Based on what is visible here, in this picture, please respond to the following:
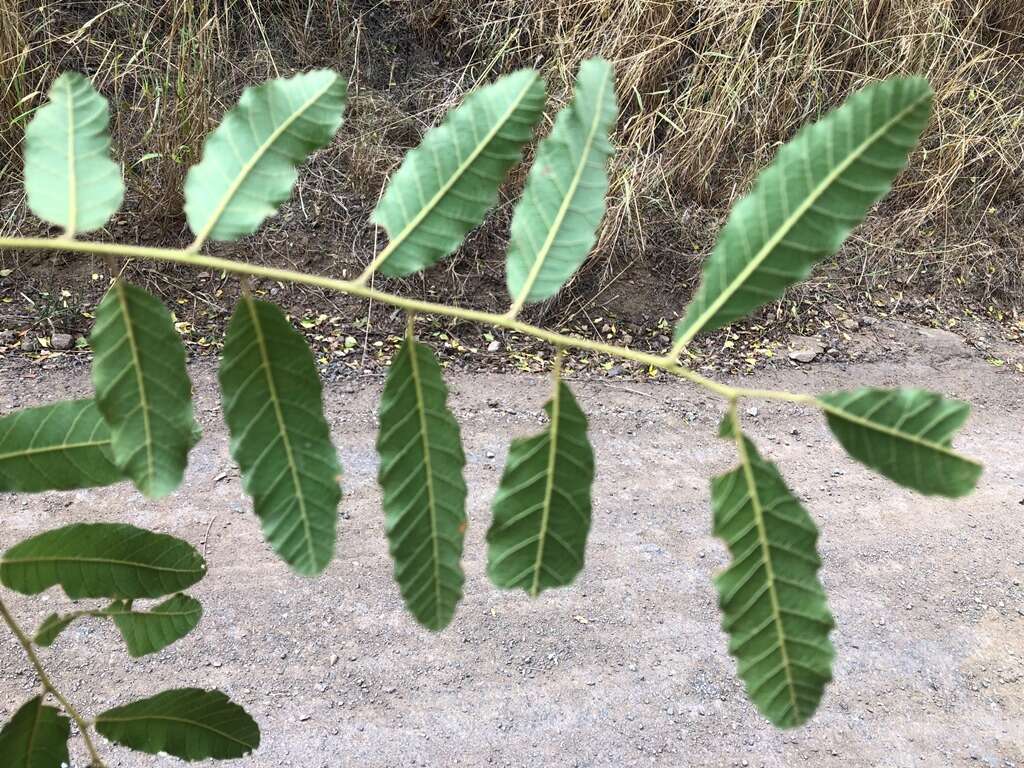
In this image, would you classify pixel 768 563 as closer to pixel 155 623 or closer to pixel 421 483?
pixel 421 483

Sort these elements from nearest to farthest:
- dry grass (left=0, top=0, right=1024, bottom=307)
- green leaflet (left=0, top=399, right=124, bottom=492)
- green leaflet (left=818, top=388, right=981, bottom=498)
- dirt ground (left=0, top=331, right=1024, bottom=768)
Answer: green leaflet (left=818, top=388, right=981, bottom=498) < green leaflet (left=0, top=399, right=124, bottom=492) < dirt ground (left=0, top=331, right=1024, bottom=768) < dry grass (left=0, top=0, right=1024, bottom=307)

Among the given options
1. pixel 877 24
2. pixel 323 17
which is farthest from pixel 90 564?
pixel 877 24

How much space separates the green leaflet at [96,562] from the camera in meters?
0.69

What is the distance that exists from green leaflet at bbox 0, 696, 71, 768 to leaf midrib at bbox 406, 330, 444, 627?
16.1 inches

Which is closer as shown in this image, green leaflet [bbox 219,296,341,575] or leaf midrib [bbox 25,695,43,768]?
green leaflet [bbox 219,296,341,575]

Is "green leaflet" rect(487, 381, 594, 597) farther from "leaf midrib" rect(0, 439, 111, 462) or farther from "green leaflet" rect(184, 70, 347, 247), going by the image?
"leaf midrib" rect(0, 439, 111, 462)

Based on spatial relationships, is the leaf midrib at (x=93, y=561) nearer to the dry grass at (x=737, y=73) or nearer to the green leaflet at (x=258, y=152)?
the green leaflet at (x=258, y=152)

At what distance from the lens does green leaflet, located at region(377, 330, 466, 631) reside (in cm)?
48

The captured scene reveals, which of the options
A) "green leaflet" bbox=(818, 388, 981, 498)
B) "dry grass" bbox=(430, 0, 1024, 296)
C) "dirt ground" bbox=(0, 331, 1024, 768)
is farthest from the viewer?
"dry grass" bbox=(430, 0, 1024, 296)

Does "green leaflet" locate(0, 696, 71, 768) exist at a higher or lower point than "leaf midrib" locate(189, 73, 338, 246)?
lower

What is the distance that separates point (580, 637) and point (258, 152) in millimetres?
2204

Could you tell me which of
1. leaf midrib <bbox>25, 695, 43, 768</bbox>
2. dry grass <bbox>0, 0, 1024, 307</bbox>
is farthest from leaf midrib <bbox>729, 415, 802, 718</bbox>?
dry grass <bbox>0, 0, 1024, 307</bbox>

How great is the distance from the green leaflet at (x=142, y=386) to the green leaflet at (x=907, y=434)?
364 millimetres

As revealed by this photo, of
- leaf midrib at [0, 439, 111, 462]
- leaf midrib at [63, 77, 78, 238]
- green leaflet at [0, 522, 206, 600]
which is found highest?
leaf midrib at [63, 77, 78, 238]
